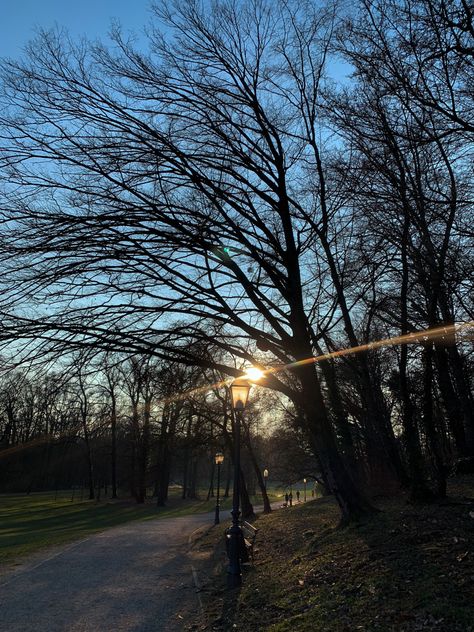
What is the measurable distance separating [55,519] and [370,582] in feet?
116

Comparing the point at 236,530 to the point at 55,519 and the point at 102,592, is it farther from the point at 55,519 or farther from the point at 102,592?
the point at 55,519

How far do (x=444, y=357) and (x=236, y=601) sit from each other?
8.52 m

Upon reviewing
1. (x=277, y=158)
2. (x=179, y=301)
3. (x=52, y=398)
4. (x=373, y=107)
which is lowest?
(x=52, y=398)

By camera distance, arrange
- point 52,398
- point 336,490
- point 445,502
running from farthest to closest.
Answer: point 336,490
point 445,502
point 52,398

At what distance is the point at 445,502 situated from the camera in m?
10.3

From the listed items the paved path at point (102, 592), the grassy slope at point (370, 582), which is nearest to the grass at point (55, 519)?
the paved path at point (102, 592)

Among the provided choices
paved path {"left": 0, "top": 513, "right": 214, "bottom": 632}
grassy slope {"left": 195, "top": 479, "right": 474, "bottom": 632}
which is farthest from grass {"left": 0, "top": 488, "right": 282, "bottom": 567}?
grassy slope {"left": 195, "top": 479, "right": 474, "bottom": 632}

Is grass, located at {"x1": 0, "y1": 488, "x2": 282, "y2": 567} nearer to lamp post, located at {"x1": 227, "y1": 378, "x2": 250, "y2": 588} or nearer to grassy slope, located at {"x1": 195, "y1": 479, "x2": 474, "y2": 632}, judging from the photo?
lamp post, located at {"x1": 227, "y1": 378, "x2": 250, "y2": 588}

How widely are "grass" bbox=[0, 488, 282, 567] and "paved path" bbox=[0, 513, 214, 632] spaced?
2.77m

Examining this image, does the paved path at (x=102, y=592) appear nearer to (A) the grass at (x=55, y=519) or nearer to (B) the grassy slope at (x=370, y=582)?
(B) the grassy slope at (x=370, y=582)

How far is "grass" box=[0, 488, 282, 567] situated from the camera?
1968 cm

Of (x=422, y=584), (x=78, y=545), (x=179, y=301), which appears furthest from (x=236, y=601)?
(x=78, y=545)

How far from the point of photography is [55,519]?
3656cm

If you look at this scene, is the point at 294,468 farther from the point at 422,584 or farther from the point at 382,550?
the point at 422,584
